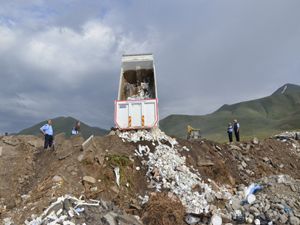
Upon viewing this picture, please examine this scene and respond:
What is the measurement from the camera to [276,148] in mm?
21234

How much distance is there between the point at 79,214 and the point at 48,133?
6667 mm

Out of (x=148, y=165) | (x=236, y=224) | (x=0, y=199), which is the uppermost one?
(x=148, y=165)

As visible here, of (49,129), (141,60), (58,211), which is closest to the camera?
(58,211)

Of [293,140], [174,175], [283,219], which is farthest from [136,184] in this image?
[293,140]

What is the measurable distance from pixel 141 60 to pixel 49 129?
5893 millimetres

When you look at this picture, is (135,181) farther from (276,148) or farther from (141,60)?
(276,148)

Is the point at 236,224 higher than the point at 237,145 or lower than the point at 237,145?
lower

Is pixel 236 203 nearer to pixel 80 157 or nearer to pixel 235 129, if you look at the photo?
pixel 80 157

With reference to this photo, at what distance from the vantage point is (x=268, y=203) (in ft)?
39.8

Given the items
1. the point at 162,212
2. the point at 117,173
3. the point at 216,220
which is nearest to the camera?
the point at 162,212

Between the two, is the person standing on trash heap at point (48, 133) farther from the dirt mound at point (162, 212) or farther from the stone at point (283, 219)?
the stone at point (283, 219)

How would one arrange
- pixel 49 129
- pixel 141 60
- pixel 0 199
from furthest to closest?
pixel 141 60 → pixel 49 129 → pixel 0 199

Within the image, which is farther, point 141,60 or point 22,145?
point 141,60

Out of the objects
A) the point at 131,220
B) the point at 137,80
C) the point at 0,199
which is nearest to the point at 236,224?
the point at 131,220
